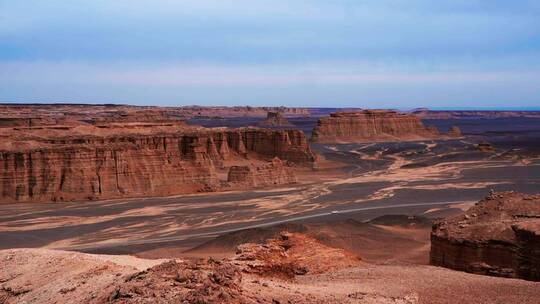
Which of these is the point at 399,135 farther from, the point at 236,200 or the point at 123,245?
the point at 123,245

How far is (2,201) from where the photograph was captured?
170 ft

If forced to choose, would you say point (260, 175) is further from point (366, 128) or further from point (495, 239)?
point (366, 128)

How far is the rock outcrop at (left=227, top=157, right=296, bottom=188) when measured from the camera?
61.1 metres

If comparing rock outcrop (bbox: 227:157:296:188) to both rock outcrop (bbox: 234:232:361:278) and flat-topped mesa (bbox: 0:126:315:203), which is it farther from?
rock outcrop (bbox: 234:232:361:278)

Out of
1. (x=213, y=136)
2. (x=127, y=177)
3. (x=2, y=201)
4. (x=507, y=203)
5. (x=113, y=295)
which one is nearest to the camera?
(x=113, y=295)

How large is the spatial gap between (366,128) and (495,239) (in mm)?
115731

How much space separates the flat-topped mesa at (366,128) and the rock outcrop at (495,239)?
107 meters

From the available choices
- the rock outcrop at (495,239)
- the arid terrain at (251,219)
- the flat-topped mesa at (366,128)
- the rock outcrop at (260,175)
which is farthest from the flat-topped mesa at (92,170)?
the flat-topped mesa at (366,128)

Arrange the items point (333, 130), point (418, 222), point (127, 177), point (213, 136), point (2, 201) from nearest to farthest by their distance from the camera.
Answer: point (418, 222)
point (2, 201)
point (127, 177)
point (213, 136)
point (333, 130)

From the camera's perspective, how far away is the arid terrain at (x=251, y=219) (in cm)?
1451

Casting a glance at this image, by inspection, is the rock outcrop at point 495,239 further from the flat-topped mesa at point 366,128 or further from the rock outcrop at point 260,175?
the flat-topped mesa at point 366,128

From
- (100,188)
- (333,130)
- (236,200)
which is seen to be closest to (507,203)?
(236,200)

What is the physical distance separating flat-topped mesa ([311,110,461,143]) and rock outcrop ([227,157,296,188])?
6539cm

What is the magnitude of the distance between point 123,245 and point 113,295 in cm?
2287
